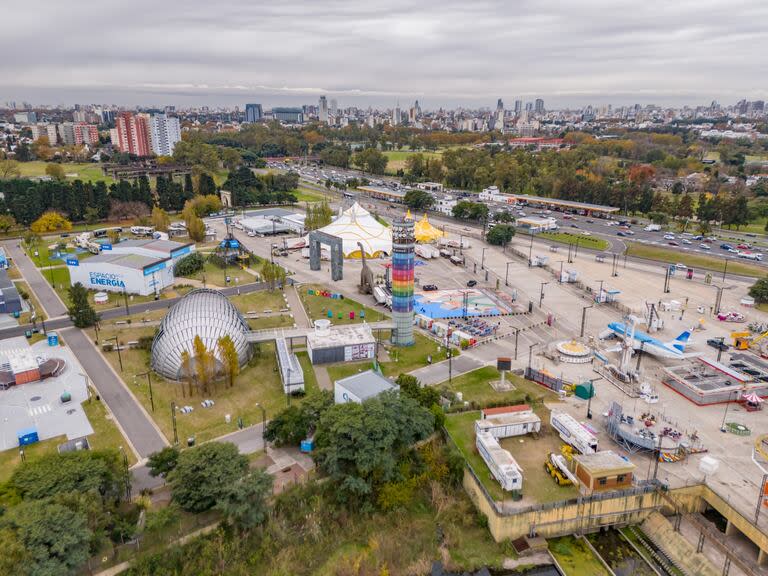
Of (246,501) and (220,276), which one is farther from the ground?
(246,501)

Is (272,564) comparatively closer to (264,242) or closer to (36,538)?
(36,538)

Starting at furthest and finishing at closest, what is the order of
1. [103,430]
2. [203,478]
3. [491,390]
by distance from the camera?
[491,390]
[103,430]
[203,478]

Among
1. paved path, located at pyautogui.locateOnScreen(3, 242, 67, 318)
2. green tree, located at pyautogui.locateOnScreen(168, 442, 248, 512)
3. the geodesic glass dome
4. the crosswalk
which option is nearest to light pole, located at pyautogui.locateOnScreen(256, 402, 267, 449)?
the geodesic glass dome

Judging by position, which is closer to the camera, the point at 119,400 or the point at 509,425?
the point at 509,425

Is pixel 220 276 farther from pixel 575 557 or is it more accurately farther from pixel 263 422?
pixel 575 557

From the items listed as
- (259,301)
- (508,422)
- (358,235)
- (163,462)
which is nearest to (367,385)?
(508,422)

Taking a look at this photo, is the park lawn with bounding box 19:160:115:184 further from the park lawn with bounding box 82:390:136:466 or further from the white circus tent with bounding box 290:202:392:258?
the park lawn with bounding box 82:390:136:466
